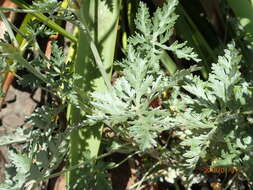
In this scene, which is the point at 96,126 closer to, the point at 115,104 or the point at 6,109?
the point at 115,104

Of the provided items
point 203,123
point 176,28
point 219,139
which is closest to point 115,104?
point 203,123
